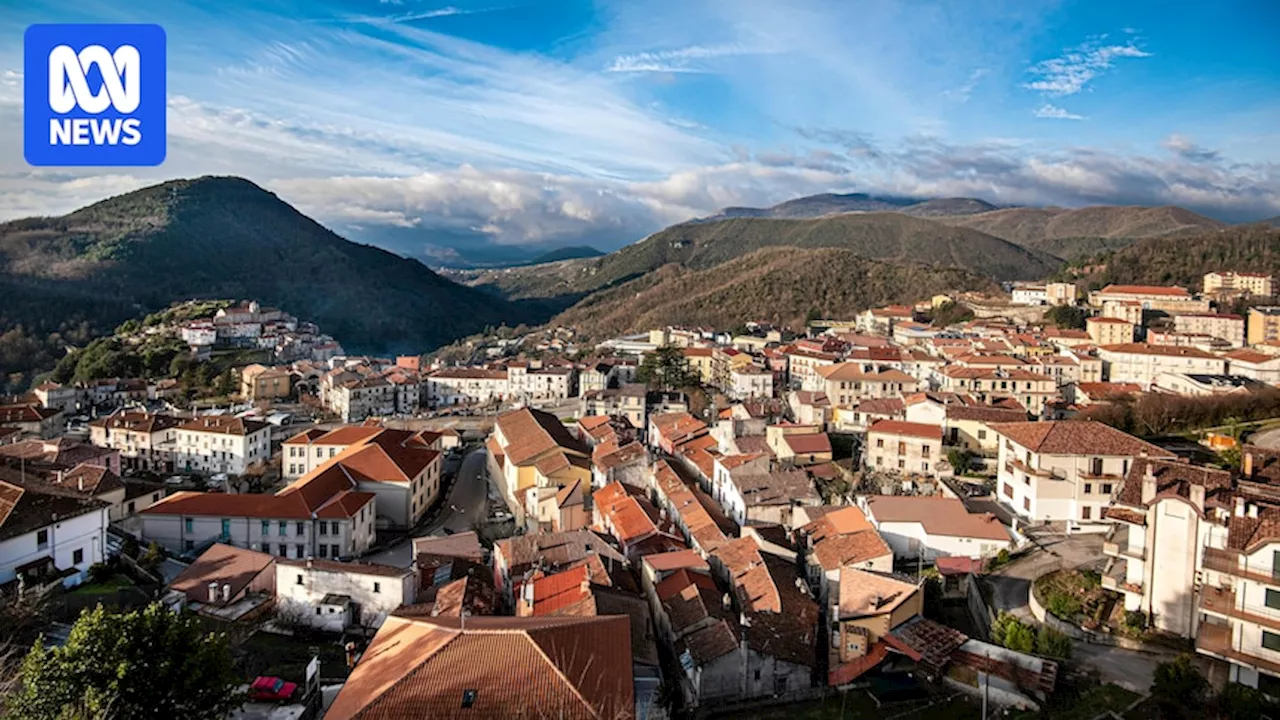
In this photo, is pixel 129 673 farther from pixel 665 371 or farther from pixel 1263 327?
pixel 1263 327

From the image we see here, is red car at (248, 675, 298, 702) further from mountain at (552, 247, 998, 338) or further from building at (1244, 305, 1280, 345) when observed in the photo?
mountain at (552, 247, 998, 338)

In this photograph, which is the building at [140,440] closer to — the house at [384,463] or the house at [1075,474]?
the house at [384,463]

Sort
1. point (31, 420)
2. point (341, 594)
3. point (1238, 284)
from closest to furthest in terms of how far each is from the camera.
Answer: point (341, 594)
point (31, 420)
point (1238, 284)

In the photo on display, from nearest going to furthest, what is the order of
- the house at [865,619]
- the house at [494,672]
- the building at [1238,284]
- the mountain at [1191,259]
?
the house at [494,672] < the house at [865,619] < the building at [1238,284] < the mountain at [1191,259]

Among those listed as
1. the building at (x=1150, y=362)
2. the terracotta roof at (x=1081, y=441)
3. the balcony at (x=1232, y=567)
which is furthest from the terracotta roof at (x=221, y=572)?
the building at (x=1150, y=362)

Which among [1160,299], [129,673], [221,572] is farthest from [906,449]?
[1160,299]

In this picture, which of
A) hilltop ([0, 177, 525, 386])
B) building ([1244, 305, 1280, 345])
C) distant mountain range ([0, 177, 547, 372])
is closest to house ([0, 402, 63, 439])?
hilltop ([0, 177, 525, 386])

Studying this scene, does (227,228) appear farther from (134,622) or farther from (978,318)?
(134,622)
